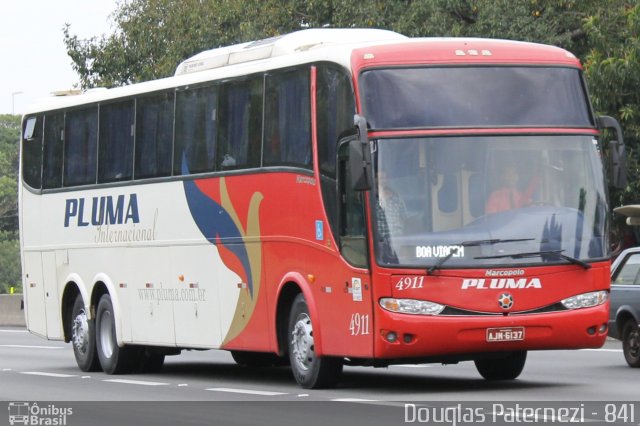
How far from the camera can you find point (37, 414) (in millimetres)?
14508

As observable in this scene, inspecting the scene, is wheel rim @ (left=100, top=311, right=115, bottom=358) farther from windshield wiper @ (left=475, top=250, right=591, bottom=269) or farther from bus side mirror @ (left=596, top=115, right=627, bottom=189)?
bus side mirror @ (left=596, top=115, right=627, bottom=189)

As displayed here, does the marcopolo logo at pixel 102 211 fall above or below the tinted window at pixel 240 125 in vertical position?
below

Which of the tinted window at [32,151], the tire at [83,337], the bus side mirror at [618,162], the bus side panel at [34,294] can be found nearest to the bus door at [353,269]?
the bus side mirror at [618,162]

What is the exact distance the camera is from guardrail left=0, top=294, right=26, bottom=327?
139 ft

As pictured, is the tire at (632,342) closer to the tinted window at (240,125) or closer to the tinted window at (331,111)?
the tinted window at (240,125)

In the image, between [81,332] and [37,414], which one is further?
[81,332]

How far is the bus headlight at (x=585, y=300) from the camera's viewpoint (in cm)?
1566

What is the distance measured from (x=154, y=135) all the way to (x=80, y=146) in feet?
7.40

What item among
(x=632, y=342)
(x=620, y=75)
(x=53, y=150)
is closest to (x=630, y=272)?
(x=632, y=342)

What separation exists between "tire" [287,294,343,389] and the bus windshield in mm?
1567

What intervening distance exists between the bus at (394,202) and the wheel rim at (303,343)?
0.07ft

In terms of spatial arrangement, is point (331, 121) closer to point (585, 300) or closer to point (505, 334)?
point (505, 334)

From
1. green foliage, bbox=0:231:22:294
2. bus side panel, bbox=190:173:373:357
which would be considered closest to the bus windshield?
bus side panel, bbox=190:173:373:357

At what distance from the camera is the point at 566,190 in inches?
624
